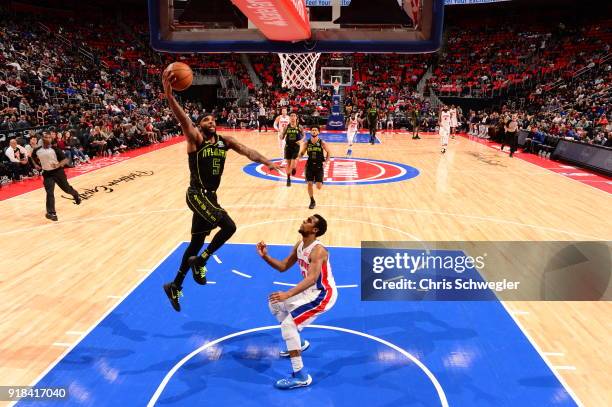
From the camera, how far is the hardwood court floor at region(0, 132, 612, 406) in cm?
510

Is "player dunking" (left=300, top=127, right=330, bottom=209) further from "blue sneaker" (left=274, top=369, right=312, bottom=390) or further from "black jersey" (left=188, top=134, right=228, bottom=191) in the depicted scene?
"blue sneaker" (left=274, top=369, right=312, bottom=390)

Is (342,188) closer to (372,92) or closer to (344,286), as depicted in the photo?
(344,286)

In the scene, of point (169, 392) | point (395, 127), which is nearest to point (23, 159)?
point (169, 392)

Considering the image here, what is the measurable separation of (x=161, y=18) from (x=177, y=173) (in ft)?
27.0

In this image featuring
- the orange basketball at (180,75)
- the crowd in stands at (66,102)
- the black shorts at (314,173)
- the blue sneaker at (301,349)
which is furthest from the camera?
the crowd in stands at (66,102)

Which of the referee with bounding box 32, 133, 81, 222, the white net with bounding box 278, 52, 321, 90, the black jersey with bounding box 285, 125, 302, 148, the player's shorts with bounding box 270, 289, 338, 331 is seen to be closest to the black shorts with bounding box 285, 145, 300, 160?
the black jersey with bounding box 285, 125, 302, 148

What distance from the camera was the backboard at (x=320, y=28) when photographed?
22.9 feet

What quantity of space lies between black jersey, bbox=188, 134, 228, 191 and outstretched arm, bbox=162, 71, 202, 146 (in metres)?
0.11

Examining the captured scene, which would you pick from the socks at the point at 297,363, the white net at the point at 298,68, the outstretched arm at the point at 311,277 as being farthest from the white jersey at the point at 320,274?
the white net at the point at 298,68

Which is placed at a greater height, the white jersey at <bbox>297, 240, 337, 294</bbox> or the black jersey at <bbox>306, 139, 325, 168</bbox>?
the black jersey at <bbox>306, 139, 325, 168</bbox>

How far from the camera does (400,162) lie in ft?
55.9

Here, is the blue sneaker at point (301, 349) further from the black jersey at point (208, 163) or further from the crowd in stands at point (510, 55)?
the crowd in stands at point (510, 55)

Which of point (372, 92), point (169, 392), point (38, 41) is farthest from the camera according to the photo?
point (372, 92)

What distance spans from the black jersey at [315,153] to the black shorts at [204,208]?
17.5ft
